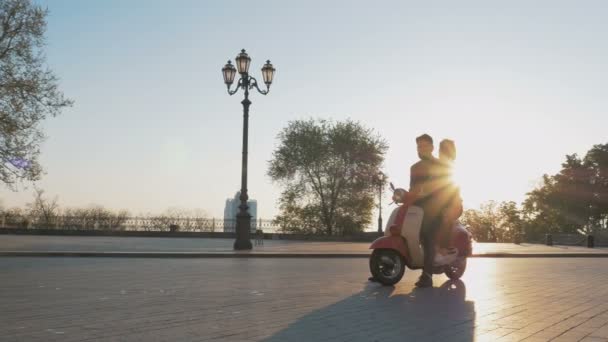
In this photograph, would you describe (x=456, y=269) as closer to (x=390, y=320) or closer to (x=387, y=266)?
(x=387, y=266)

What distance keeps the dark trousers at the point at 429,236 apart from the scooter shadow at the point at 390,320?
2.68 feet

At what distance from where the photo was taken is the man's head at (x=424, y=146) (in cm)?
885

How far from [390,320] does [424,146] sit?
12.4 ft

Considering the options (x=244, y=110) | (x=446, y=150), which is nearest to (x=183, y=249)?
(x=244, y=110)

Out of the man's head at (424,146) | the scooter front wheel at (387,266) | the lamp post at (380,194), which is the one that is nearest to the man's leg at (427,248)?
the scooter front wheel at (387,266)

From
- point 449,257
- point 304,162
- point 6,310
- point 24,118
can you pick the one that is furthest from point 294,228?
point 6,310

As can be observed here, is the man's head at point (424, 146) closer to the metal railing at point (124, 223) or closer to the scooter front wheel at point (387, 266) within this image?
the scooter front wheel at point (387, 266)

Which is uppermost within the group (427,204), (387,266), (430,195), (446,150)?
(446,150)

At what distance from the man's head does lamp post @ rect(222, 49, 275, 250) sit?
11.7 metres

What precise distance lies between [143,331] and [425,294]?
13.4ft

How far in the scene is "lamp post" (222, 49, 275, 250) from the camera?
20344 mm

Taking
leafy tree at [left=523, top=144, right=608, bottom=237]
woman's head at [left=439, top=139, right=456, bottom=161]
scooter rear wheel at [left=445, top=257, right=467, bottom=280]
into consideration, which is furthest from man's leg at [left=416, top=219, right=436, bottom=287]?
leafy tree at [left=523, top=144, right=608, bottom=237]

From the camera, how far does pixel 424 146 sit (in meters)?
8.85

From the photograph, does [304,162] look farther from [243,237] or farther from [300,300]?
[300,300]
